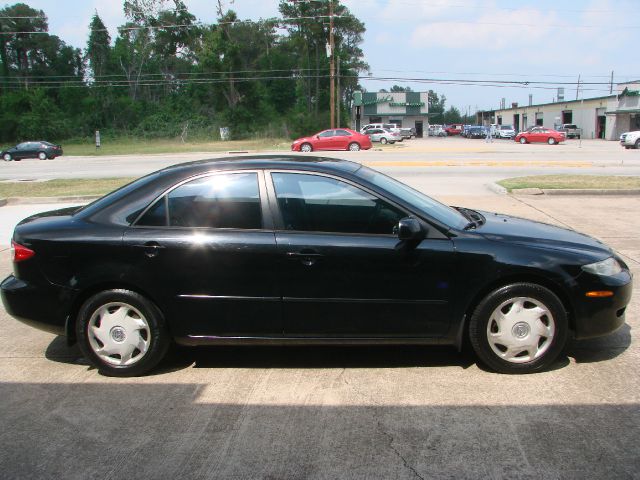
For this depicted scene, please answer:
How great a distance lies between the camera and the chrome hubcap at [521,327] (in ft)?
13.4

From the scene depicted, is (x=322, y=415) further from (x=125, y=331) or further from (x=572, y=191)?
(x=572, y=191)

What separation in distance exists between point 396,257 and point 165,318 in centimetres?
170

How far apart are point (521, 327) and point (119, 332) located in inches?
112

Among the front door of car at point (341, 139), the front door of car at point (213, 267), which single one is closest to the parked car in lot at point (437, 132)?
the front door of car at point (341, 139)

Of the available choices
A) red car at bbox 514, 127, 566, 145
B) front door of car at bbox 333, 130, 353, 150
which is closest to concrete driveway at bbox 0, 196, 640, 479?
front door of car at bbox 333, 130, 353, 150

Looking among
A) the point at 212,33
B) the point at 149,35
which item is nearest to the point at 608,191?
the point at 212,33

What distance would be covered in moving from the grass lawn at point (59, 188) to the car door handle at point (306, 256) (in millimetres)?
11586

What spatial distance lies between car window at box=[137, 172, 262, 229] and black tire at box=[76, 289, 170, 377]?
1.85 feet

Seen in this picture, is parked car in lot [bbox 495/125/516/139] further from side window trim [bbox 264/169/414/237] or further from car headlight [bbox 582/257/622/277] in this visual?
side window trim [bbox 264/169/414/237]

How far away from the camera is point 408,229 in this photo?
3959mm

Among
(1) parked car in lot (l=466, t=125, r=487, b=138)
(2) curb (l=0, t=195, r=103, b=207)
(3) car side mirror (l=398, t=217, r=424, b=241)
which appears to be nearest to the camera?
(3) car side mirror (l=398, t=217, r=424, b=241)

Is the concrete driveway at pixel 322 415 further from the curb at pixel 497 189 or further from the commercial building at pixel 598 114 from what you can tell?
the commercial building at pixel 598 114

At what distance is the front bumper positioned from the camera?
412 centimetres

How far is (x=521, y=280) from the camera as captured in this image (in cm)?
412
